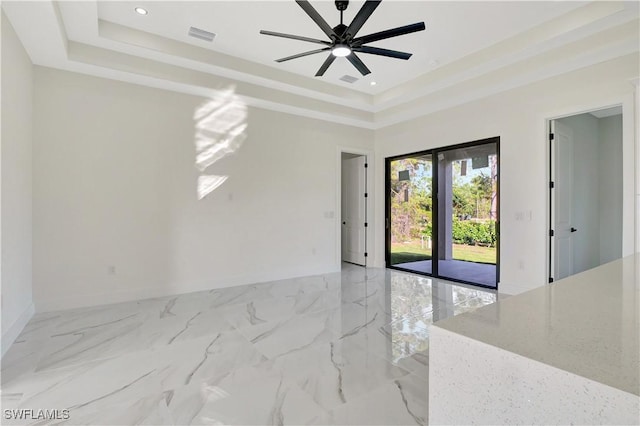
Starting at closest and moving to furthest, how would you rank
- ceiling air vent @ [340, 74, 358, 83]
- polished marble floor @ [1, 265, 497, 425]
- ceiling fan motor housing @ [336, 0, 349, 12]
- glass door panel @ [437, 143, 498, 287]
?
polished marble floor @ [1, 265, 497, 425], ceiling fan motor housing @ [336, 0, 349, 12], ceiling air vent @ [340, 74, 358, 83], glass door panel @ [437, 143, 498, 287]

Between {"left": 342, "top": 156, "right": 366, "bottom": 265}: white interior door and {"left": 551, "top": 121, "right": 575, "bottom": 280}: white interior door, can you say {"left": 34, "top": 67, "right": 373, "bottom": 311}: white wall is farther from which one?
{"left": 551, "top": 121, "right": 575, "bottom": 280}: white interior door

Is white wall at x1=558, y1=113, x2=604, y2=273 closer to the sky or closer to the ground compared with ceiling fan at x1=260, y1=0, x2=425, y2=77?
closer to the ground

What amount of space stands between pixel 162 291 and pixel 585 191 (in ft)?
22.6

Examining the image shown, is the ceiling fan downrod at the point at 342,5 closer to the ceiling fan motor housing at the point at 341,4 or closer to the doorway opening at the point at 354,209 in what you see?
the ceiling fan motor housing at the point at 341,4

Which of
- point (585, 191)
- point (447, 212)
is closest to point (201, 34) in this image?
point (447, 212)

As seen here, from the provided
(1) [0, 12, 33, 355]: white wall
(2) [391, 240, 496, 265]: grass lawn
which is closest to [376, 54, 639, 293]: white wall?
(2) [391, 240, 496, 265]: grass lawn

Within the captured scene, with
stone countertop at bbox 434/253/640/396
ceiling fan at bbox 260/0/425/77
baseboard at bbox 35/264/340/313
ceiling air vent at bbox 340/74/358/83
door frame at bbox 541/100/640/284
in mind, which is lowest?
baseboard at bbox 35/264/340/313

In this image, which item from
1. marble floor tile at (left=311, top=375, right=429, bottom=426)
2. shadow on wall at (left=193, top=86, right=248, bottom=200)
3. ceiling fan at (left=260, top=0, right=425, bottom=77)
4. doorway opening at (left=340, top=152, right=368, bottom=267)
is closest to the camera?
marble floor tile at (left=311, top=375, right=429, bottom=426)

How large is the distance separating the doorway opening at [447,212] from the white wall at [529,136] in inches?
8.1

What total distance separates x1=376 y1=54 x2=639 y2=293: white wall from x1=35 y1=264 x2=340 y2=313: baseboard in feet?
10.7

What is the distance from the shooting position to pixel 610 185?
18.0 ft

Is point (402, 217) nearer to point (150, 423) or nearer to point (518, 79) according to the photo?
point (518, 79)

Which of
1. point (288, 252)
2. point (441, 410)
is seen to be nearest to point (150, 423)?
point (441, 410)

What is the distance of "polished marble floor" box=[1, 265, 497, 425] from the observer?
80.0 inches
